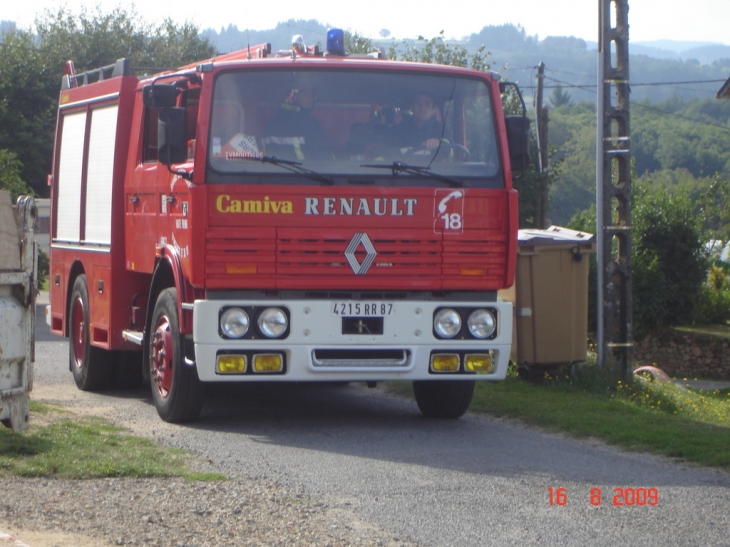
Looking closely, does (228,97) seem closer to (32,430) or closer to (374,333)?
(374,333)

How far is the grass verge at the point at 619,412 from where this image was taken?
7.62 metres

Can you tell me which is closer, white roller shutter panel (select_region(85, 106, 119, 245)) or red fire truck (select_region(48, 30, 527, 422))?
red fire truck (select_region(48, 30, 527, 422))

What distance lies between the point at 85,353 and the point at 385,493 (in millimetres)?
5293

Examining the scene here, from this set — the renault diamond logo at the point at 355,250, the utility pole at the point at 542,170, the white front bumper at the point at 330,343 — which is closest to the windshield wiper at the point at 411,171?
the renault diamond logo at the point at 355,250

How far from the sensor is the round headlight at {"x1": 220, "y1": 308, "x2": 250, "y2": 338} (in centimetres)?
759

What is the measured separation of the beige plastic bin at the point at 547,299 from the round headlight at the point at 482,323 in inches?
109

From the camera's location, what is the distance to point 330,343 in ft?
25.3

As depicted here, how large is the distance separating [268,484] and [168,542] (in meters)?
1.30

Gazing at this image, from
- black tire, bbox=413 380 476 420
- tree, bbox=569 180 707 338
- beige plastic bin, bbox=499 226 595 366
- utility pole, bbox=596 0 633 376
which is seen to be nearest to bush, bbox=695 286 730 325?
tree, bbox=569 180 707 338

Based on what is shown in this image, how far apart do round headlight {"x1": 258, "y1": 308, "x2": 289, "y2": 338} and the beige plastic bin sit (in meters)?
3.69

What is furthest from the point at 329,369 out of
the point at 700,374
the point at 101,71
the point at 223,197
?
the point at 700,374

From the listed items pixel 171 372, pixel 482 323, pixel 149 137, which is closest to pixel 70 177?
pixel 149 137

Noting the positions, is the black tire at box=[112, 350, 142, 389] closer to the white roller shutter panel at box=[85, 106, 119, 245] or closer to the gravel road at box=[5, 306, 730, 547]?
the white roller shutter panel at box=[85, 106, 119, 245]
